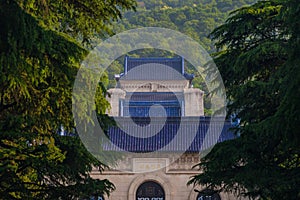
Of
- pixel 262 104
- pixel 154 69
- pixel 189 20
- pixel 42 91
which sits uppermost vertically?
pixel 189 20

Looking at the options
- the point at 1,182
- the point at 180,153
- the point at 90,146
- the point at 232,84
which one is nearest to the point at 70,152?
the point at 90,146

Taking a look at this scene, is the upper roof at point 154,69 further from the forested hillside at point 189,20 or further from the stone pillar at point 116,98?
the forested hillside at point 189,20

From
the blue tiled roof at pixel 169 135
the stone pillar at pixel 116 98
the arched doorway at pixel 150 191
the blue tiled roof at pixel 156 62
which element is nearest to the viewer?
the arched doorway at pixel 150 191

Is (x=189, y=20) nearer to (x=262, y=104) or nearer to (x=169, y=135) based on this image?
(x=169, y=135)

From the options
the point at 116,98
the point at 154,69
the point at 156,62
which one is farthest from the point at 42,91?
the point at 156,62

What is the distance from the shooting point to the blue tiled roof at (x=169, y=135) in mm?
16031

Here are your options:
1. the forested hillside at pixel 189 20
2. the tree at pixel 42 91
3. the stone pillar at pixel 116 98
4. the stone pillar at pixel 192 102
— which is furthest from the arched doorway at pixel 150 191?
the forested hillside at pixel 189 20

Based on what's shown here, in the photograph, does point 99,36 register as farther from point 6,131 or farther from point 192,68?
point 192,68

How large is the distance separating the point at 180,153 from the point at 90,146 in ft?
29.9

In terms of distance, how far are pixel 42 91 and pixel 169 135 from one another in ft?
37.0

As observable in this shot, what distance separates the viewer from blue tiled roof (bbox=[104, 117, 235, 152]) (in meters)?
16.0

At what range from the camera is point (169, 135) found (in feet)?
54.8

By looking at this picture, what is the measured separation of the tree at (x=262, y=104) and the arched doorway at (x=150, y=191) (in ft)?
26.1

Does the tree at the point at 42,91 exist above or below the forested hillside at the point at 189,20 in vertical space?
below
